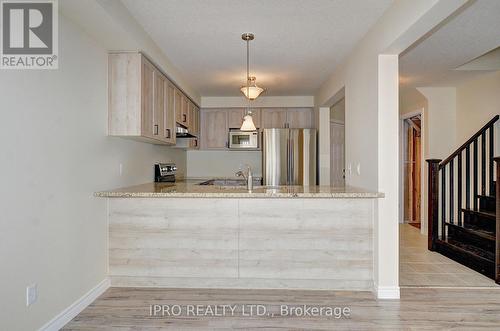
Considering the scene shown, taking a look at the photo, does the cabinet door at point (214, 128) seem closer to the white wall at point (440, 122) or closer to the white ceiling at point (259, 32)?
the white ceiling at point (259, 32)

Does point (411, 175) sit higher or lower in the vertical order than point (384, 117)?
lower

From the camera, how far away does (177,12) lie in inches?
105

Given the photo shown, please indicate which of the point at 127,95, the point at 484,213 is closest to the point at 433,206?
the point at 484,213

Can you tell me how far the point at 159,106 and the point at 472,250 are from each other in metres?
3.90

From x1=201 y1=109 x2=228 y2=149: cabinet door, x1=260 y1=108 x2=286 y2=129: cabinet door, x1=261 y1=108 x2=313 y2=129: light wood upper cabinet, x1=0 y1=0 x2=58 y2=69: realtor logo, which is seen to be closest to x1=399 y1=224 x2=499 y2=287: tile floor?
x1=261 y1=108 x2=313 y2=129: light wood upper cabinet

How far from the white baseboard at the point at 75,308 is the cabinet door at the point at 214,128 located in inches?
132

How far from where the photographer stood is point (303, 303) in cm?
276

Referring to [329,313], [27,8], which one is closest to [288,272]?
[329,313]

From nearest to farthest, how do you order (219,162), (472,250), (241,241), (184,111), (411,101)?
(241,241)
(472,250)
(184,111)
(411,101)
(219,162)

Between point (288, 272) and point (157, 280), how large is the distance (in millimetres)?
1216

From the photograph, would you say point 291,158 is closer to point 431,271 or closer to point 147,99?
point 431,271

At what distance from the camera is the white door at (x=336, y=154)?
18.5 ft

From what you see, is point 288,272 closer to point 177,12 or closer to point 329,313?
point 329,313

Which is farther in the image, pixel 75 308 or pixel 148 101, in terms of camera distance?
pixel 148 101
